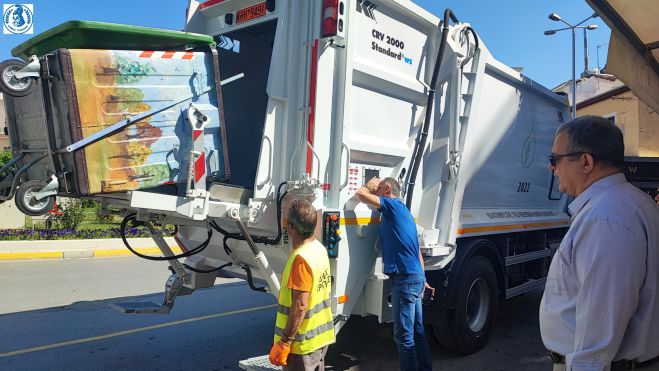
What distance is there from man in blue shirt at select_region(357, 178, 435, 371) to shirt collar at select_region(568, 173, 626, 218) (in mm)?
1844

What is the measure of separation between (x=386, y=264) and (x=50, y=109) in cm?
239

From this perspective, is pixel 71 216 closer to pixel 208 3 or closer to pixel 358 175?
pixel 208 3

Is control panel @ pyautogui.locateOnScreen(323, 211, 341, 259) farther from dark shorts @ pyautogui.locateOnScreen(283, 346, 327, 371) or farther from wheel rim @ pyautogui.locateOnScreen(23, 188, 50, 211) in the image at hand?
wheel rim @ pyautogui.locateOnScreen(23, 188, 50, 211)

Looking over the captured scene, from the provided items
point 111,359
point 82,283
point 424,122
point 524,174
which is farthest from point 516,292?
point 82,283

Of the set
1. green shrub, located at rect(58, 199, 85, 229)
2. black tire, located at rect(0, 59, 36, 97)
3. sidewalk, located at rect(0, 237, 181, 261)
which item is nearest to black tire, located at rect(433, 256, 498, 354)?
black tire, located at rect(0, 59, 36, 97)

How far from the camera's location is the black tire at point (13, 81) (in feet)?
8.87

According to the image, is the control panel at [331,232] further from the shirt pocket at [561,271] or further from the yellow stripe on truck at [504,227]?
the shirt pocket at [561,271]

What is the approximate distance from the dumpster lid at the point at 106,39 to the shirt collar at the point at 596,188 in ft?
7.99

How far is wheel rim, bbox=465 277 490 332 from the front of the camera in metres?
4.71

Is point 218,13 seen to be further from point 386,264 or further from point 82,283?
point 82,283

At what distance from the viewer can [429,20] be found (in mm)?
4109

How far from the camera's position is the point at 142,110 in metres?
2.94

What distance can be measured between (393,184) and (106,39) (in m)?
2.14

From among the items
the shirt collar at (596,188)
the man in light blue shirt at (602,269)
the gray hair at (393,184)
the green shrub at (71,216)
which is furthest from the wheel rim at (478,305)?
the green shrub at (71,216)
